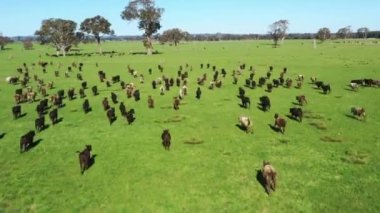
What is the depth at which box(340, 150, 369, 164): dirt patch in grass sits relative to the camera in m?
20.0

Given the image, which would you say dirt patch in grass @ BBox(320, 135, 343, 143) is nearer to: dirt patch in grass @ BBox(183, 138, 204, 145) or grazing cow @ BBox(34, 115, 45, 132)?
dirt patch in grass @ BBox(183, 138, 204, 145)

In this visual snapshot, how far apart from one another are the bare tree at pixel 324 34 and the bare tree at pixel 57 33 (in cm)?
10338

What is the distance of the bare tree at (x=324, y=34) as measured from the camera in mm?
Result: 160400

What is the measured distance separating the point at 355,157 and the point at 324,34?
508 ft

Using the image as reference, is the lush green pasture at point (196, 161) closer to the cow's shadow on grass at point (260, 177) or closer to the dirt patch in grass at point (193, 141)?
the dirt patch in grass at point (193, 141)

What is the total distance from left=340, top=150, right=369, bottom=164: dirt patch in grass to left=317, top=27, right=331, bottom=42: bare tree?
14542cm

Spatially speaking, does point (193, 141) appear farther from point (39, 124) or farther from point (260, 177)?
point (39, 124)

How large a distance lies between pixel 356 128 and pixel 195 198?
14325mm

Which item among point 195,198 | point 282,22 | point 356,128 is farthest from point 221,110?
point 282,22

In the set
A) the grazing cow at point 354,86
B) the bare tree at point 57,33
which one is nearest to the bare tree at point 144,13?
the bare tree at point 57,33

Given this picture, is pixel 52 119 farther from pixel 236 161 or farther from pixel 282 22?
pixel 282 22

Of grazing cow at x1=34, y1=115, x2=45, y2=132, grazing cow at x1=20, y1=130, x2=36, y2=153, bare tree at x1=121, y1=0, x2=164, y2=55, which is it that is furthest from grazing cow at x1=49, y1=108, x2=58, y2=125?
bare tree at x1=121, y1=0, x2=164, y2=55

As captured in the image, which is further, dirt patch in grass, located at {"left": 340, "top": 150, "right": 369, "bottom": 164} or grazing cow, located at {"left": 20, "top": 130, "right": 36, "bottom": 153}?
grazing cow, located at {"left": 20, "top": 130, "right": 36, "bottom": 153}

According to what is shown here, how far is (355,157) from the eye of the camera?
20.5 meters
